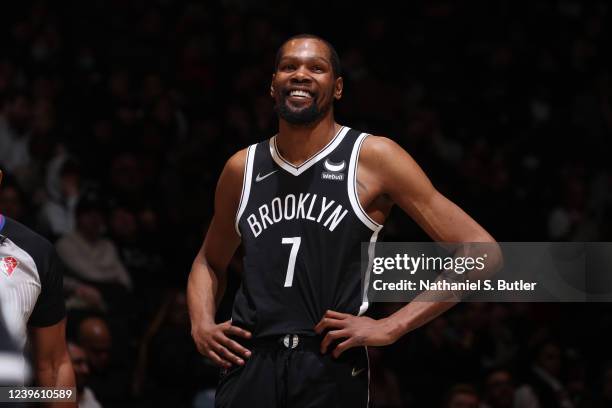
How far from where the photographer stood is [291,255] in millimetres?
4355

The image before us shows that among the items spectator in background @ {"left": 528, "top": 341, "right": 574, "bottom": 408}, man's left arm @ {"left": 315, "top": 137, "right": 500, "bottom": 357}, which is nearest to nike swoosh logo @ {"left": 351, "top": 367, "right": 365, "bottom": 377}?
man's left arm @ {"left": 315, "top": 137, "right": 500, "bottom": 357}

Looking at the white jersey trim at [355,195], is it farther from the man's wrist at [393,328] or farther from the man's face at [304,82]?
the man's wrist at [393,328]

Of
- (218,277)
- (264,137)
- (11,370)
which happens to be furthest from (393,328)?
(264,137)

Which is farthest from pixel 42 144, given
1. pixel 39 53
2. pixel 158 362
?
pixel 158 362

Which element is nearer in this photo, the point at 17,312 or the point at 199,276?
the point at 17,312

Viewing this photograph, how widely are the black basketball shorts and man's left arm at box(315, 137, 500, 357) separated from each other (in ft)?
0.23

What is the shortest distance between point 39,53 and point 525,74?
5.30 m

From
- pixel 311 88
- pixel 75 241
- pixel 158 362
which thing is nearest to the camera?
pixel 311 88

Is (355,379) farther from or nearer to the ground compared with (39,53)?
nearer to the ground

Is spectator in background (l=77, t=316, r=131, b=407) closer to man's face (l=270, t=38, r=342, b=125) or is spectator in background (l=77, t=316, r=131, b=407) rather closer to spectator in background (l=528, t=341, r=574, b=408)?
spectator in background (l=528, t=341, r=574, b=408)

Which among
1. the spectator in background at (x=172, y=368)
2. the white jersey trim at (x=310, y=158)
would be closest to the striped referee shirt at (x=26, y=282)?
the white jersey trim at (x=310, y=158)

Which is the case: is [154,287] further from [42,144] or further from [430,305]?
[430,305]

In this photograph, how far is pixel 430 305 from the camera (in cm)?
430

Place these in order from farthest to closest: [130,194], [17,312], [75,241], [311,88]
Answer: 1. [130,194]
2. [75,241]
3. [311,88]
4. [17,312]
